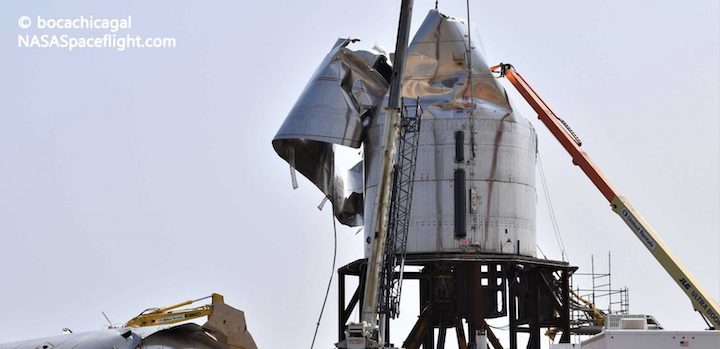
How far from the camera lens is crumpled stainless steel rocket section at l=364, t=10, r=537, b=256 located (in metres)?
85.8

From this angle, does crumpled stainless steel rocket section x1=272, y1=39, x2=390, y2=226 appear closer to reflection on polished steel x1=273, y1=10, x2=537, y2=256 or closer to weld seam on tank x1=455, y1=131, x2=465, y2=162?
reflection on polished steel x1=273, y1=10, x2=537, y2=256

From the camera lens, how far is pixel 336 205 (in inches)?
3688

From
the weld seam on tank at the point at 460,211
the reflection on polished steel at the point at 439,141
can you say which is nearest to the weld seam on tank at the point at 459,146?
the reflection on polished steel at the point at 439,141

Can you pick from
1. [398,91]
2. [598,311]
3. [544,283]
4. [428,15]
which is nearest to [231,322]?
[398,91]

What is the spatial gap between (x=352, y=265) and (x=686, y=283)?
62.9 feet

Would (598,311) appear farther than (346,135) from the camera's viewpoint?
Yes

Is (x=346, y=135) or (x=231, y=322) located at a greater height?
(x=346, y=135)

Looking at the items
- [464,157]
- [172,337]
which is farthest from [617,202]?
[172,337]

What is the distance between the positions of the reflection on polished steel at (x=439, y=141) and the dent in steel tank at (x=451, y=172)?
6 centimetres

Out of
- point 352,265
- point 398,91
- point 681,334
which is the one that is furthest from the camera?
point 352,265

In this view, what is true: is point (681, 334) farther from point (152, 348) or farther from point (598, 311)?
point (598, 311)

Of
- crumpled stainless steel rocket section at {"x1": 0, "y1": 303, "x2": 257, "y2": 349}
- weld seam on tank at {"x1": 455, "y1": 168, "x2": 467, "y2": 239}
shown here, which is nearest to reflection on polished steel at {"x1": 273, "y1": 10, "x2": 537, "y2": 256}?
weld seam on tank at {"x1": 455, "y1": 168, "x2": 467, "y2": 239}

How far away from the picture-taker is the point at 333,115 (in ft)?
295

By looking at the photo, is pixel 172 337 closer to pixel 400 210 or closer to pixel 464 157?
pixel 400 210
